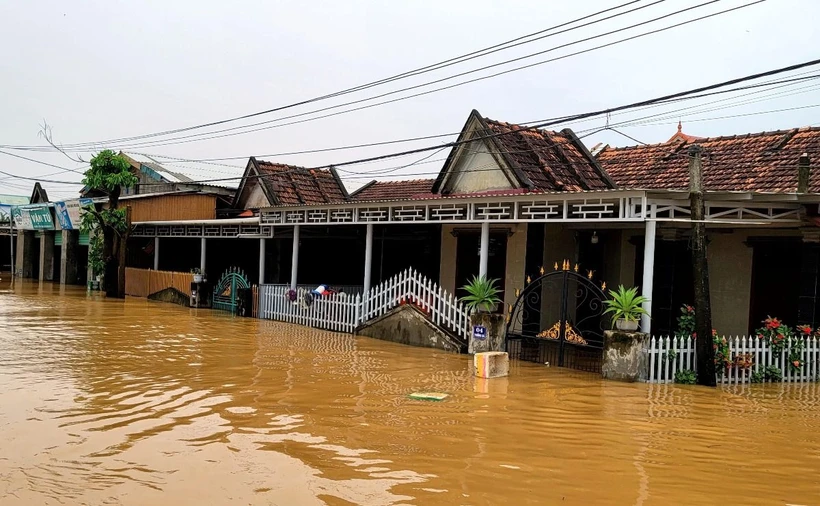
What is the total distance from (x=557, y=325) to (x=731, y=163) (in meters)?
5.57

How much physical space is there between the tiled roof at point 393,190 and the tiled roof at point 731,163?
25.9 feet

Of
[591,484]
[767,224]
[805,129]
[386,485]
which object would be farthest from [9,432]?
[805,129]

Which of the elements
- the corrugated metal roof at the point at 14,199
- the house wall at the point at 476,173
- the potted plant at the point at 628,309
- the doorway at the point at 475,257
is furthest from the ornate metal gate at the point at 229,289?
the corrugated metal roof at the point at 14,199

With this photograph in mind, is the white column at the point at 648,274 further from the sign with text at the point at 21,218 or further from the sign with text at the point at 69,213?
the sign with text at the point at 21,218

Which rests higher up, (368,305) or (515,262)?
(515,262)

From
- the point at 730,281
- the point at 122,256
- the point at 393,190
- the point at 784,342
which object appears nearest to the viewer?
the point at 784,342

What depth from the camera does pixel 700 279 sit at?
10969mm

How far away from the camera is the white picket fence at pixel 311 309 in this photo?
1744 centimetres

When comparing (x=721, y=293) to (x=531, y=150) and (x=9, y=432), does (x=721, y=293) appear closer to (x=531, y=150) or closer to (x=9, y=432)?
(x=531, y=150)

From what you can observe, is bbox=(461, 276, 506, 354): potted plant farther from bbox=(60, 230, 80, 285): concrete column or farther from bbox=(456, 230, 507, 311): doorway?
bbox=(60, 230, 80, 285): concrete column

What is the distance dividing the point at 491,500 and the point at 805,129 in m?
13.3

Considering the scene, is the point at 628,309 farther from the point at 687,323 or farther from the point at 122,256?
the point at 122,256

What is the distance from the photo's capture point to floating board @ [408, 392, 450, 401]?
9414mm

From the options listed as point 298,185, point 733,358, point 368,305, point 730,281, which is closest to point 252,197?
point 298,185
